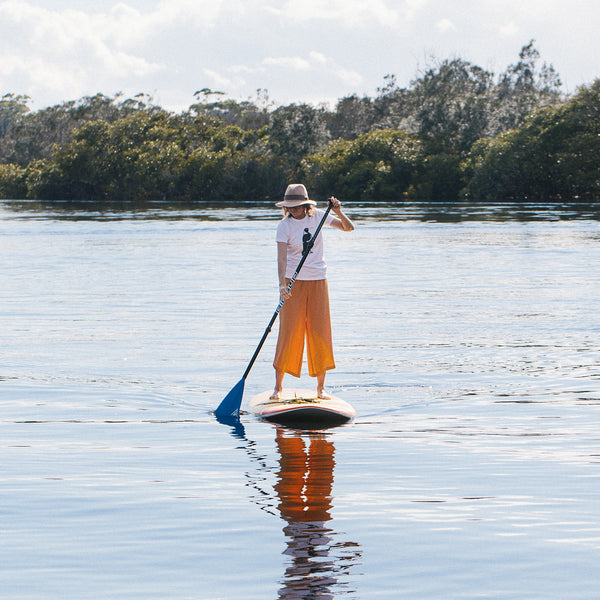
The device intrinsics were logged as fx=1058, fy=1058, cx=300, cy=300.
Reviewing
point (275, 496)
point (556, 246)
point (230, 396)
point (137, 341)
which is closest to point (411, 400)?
point (230, 396)

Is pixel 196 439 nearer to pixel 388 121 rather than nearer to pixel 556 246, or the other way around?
pixel 556 246

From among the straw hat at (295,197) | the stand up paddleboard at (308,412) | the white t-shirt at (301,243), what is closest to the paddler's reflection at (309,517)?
the stand up paddleboard at (308,412)

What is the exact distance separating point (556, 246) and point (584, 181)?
45.9 metres

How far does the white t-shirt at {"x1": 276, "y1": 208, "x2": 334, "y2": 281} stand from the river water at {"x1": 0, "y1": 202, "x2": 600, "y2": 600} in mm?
1481

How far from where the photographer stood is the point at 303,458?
8.48 metres

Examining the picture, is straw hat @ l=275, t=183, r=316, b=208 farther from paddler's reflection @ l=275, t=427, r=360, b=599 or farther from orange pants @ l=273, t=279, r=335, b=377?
paddler's reflection @ l=275, t=427, r=360, b=599

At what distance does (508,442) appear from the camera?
29.0 ft

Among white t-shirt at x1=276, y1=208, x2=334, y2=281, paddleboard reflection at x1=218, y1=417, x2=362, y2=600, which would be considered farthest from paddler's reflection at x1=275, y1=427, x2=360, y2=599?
white t-shirt at x1=276, y1=208, x2=334, y2=281

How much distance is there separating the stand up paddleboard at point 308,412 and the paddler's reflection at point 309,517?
0.42 meters

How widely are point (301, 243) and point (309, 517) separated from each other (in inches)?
139

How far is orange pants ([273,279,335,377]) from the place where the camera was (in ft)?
32.8

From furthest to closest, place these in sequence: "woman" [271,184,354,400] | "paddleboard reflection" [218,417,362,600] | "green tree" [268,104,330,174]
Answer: "green tree" [268,104,330,174] → "woman" [271,184,354,400] → "paddleboard reflection" [218,417,362,600]

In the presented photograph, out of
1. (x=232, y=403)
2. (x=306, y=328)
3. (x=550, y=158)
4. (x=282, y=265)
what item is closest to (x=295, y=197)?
(x=282, y=265)

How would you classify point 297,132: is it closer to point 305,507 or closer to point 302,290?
point 302,290
